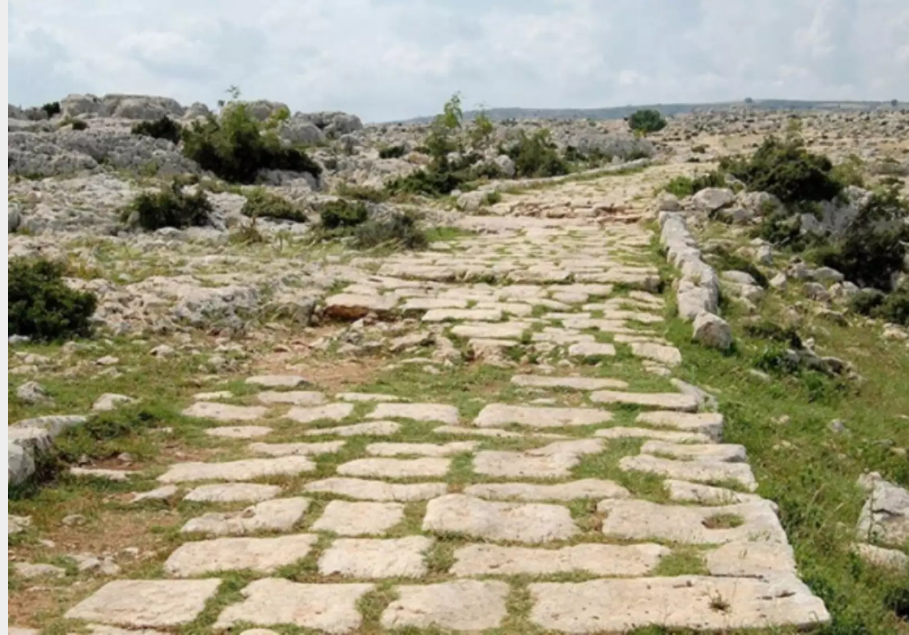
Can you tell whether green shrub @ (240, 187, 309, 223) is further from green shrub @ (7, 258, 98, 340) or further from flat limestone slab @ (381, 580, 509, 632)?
flat limestone slab @ (381, 580, 509, 632)

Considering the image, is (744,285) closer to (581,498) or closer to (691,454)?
(691,454)

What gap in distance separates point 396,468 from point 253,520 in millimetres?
883

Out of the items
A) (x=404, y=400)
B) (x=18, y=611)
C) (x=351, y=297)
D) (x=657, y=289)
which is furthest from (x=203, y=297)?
(x=18, y=611)

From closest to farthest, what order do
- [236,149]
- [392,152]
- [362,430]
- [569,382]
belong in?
[362,430], [569,382], [236,149], [392,152]

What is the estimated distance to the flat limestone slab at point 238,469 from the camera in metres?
5.02

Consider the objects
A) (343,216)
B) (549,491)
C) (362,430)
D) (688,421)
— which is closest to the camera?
(549,491)

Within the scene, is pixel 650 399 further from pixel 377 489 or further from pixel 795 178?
pixel 795 178

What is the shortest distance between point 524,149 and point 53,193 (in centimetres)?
1207

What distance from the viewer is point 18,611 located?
3.59 meters

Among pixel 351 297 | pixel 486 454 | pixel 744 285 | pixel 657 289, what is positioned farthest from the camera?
pixel 744 285

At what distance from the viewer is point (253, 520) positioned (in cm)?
444

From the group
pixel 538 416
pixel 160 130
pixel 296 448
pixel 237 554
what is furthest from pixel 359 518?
pixel 160 130

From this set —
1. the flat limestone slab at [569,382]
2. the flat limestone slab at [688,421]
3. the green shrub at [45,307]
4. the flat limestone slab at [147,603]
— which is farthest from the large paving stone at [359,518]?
the green shrub at [45,307]

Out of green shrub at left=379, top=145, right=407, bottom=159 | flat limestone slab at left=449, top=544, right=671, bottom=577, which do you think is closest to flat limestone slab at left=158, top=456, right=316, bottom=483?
flat limestone slab at left=449, top=544, right=671, bottom=577
